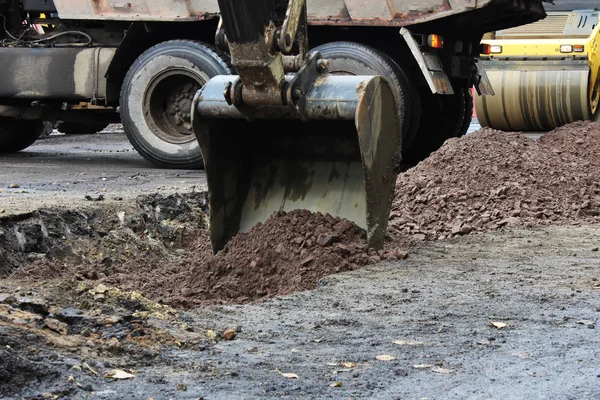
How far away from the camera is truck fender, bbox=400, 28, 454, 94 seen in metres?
8.49

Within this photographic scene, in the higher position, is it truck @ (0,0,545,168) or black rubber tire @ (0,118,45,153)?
truck @ (0,0,545,168)

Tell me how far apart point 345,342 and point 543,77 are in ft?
27.4

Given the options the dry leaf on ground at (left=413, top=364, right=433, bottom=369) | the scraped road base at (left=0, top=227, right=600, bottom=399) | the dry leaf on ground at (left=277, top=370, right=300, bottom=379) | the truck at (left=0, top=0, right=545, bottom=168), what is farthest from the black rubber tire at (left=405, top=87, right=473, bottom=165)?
the dry leaf on ground at (left=277, top=370, right=300, bottom=379)

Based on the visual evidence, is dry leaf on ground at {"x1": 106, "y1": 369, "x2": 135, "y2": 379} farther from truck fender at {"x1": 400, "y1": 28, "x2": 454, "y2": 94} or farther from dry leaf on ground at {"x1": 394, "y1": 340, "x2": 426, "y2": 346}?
truck fender at {"x1": 400, "y1": 28, "x2": 454, "y2": 94}

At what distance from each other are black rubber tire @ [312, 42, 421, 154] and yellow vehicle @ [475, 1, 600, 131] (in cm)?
329

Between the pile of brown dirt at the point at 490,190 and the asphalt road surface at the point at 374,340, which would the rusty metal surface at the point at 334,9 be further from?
the asphalt road surface at the point at 374,340

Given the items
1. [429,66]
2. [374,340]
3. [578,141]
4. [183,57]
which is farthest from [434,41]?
[374,340]

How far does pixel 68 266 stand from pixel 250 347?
2.35 metres

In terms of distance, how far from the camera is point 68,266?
19.8ft

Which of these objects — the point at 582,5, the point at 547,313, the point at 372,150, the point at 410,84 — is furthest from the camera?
the point at 582,5

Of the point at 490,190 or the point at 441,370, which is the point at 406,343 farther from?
the point at 490,190

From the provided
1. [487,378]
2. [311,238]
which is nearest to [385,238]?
[311,238]

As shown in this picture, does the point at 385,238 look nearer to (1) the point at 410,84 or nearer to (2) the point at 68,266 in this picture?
(2) the point at 68,266

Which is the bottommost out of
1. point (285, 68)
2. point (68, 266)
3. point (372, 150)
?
point (68, 266)
